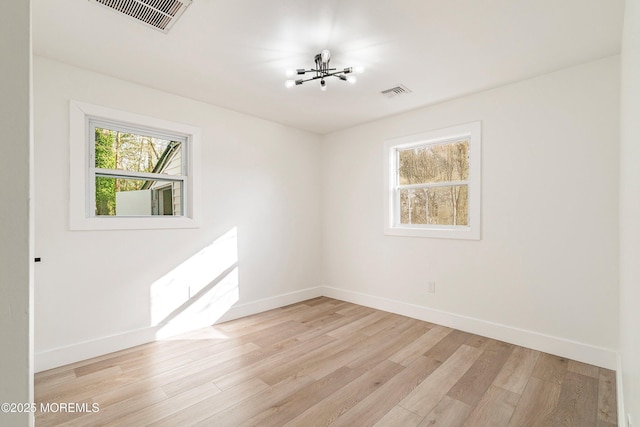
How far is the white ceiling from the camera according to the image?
184 cm

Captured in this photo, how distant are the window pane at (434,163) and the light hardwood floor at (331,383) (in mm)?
1804

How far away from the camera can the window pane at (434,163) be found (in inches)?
131

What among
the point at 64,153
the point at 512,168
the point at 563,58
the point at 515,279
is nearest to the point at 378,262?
the point at 515,279

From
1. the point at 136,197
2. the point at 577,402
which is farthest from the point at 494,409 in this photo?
the point at 136,197

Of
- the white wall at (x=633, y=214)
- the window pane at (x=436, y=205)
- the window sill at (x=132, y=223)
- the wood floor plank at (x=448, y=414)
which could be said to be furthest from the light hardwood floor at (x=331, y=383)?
the window pane at (x=436, y=205)

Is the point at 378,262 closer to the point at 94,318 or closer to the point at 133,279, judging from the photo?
the point at 133,279

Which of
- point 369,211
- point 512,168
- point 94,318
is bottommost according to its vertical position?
point 94,318

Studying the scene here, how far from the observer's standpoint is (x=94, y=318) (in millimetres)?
2592

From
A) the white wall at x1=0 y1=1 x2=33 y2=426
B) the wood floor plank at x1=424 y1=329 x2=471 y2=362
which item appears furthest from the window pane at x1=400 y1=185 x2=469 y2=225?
the white wall at x1=0 y1=1 x2=33 y2=426

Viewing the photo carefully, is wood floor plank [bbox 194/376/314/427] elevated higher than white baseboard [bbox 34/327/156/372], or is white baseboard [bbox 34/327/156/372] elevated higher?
white baseboard [bbox 34/327/156/372]

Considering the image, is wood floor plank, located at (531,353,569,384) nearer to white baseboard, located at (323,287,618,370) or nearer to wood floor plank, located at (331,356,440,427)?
white baseboard, located at (323,287,618,370)

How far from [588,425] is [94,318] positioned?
3811mm

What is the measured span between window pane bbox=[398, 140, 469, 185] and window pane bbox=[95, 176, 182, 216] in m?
2.83

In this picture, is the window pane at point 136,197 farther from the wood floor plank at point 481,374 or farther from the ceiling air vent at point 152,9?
the wood floor plank at point 481,374
